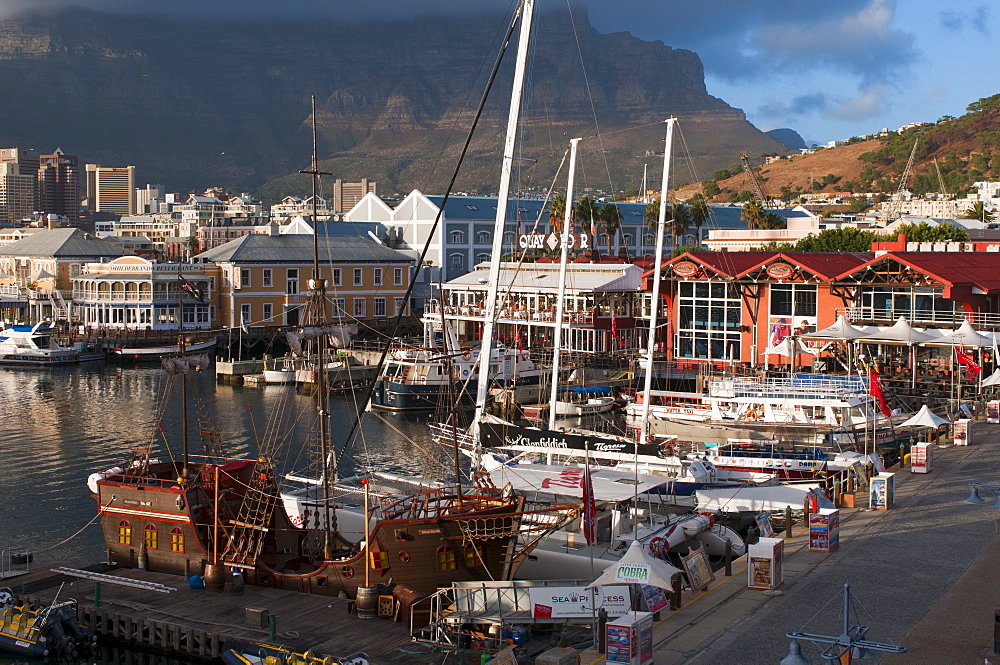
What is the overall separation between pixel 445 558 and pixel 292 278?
68204mm

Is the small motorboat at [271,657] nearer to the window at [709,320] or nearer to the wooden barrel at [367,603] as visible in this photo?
the wooden barrel at [367,603]

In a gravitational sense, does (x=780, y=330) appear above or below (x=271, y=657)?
above

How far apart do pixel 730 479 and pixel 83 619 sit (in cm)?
2039

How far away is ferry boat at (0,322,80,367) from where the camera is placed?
260 ft

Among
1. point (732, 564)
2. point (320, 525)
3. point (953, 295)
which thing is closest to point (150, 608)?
point (320, 525)

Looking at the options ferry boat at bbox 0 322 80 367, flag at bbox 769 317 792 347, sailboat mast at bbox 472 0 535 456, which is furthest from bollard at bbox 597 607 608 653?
ferry boat at bbox 0 322 80 367

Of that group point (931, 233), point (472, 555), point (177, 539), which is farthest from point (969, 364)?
point (931, 233)

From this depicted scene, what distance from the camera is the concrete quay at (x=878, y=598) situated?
19594 millimetres

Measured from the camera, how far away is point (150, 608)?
24062 mm

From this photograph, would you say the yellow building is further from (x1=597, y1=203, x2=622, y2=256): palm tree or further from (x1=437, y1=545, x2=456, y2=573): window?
(x1=437, y1=545, x2=456, y2=573): window

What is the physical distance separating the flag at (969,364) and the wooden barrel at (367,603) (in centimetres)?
3490

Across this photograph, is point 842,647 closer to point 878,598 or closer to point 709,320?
point 878,598

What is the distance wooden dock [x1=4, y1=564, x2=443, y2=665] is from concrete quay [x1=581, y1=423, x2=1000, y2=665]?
460 cm

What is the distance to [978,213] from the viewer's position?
5531 inches
